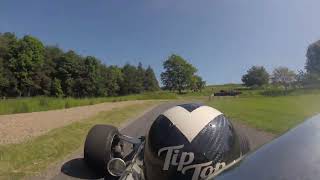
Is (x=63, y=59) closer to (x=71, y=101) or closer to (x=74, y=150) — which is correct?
(x=71, y=101)

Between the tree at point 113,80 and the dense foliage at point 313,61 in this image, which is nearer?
the tree at point 113,80

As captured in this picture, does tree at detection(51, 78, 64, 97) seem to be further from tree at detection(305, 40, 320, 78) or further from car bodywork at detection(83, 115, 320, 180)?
car bodywork at detection(83, 115, 320, 180)

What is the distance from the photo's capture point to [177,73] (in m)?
170

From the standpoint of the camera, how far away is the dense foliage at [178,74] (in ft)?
560

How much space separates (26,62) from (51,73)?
41.3 ft

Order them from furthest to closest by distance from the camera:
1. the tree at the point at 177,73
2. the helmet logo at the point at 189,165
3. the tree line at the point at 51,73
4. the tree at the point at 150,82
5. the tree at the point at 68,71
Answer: the tree at the point at 177,73
the tree at the point at 150,82
the tree at the point at 68,71
the tree line at the point at 51,73
the helmet logo at the point at 189,165

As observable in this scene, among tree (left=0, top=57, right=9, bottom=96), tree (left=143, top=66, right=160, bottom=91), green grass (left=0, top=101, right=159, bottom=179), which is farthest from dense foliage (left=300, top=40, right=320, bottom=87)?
green grass (left=0, top=101, right=159, bottom=179)

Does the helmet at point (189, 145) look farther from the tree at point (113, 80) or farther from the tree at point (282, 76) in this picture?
the tree at point (282, 76)

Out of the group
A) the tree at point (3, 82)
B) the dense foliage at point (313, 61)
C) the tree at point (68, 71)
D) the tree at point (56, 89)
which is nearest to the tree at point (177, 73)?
the dense foliage at point (313, 61)

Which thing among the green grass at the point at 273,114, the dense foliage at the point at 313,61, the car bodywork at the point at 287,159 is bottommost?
the green grass at the point at 273,114

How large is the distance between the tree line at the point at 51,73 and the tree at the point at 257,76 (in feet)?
196

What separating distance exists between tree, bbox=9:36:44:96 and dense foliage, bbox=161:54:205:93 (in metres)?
63.9

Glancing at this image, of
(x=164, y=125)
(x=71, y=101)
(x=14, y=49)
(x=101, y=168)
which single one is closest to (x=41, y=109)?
(x=71, y=101)

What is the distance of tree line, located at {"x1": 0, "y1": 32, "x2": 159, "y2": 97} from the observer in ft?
343
